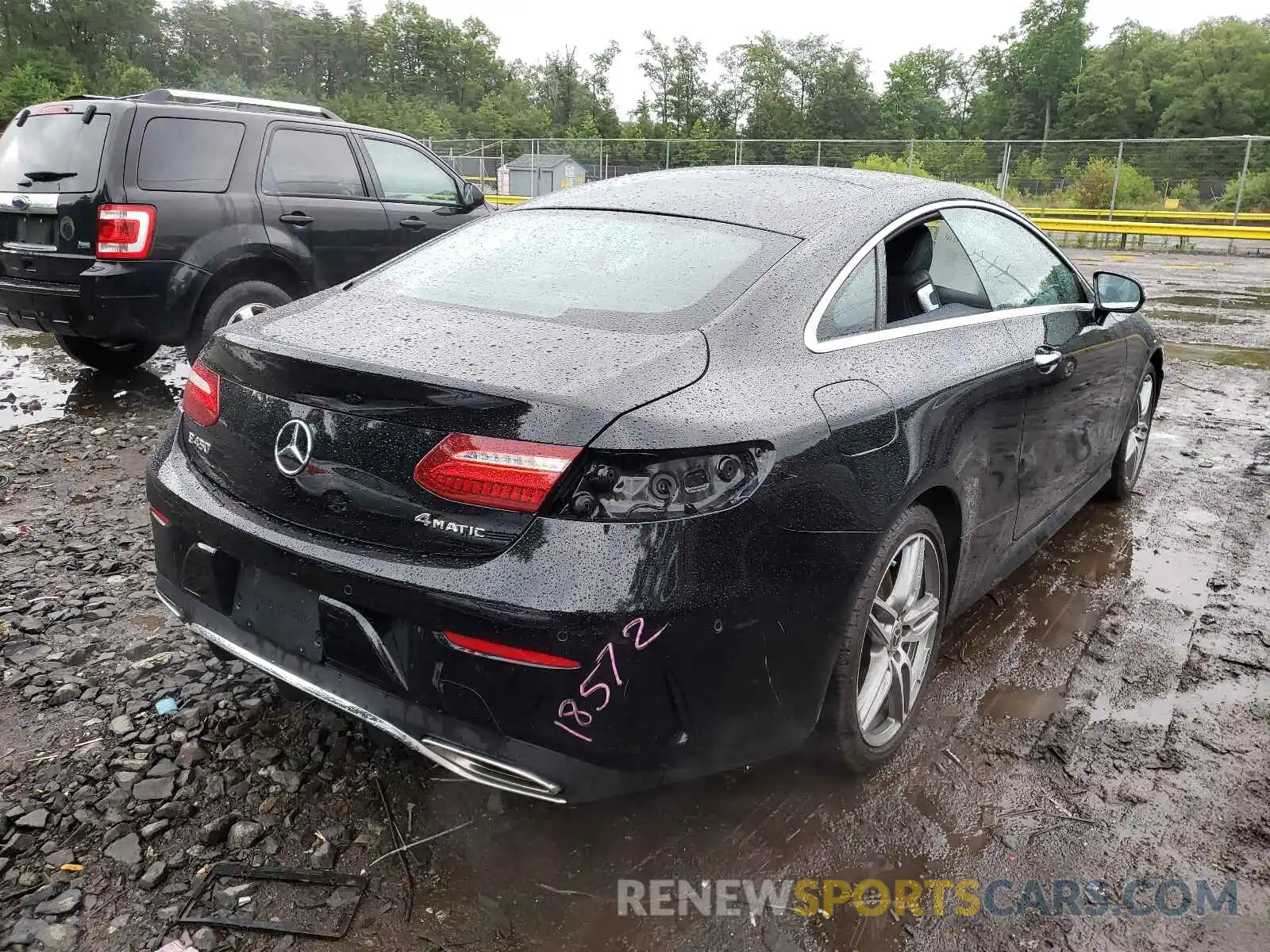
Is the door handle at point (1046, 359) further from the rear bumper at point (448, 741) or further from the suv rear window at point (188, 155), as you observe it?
the suv rear window at point (188, 155)

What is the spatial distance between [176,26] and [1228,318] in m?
91.8

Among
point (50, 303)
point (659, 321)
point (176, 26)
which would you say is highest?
point (176, 26)

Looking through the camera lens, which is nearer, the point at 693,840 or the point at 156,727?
the point at 693,840

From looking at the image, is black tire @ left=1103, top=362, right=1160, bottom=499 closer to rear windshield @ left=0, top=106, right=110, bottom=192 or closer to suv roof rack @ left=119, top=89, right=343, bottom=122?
suv roof rack @ left=119, top=89, right=343, bottom=122

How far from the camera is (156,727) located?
273cm

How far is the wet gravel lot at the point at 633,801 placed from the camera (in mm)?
2111

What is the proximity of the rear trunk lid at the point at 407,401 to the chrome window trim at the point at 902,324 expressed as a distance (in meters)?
0.37

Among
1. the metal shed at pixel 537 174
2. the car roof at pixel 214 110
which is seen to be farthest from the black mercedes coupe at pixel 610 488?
the metal shed at pixel 537 174

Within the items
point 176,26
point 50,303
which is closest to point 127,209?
point 50,303

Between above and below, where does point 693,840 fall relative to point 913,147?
below

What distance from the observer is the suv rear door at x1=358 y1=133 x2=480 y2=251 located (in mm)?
7477

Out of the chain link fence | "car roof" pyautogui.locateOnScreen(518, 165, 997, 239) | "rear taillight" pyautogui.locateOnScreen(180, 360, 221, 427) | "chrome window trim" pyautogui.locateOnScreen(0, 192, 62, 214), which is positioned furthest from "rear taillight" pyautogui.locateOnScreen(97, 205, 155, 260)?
the chain link fence

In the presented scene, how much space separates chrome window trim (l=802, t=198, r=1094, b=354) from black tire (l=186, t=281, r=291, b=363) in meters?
4.48

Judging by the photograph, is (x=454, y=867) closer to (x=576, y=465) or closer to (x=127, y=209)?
(x=576, y=465)
